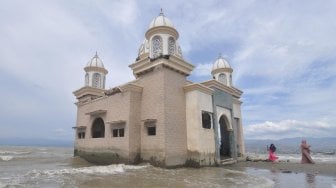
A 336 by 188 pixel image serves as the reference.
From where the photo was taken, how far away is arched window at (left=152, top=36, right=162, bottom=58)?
1936 cm

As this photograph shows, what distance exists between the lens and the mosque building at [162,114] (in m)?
16.6

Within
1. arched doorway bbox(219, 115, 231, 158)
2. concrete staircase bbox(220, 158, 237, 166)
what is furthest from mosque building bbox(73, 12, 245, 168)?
arched doorway bbox(219, 115, 231, 158)

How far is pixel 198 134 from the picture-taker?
674 inches

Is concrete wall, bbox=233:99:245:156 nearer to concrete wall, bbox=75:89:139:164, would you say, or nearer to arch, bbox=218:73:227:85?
arch, bbox=218:73:227:85

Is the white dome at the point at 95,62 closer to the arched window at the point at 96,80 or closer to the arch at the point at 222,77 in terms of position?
the arched window at the point at 96,80

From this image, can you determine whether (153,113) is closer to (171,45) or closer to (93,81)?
(171,45)

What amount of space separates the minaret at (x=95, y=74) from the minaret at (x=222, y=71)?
11430 mm

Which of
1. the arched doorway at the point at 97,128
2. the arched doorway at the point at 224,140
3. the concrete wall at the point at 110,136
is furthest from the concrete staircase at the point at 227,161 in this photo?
the arched doorway at the point at 97,128

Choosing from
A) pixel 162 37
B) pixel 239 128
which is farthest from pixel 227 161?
pixel 162 37

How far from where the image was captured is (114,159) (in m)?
18.1

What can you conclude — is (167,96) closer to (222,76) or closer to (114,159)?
(114,159)

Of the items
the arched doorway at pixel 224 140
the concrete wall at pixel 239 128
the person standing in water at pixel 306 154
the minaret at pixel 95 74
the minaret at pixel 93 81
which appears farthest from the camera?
the minaret at pixel 95 74

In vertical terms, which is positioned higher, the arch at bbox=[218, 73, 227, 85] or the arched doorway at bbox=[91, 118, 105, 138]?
the arch at bbox=[218, 73, 227, 85]

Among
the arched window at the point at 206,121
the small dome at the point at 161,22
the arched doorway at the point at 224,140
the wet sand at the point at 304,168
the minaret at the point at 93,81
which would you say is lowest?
the wet sand at the point at 304,168
